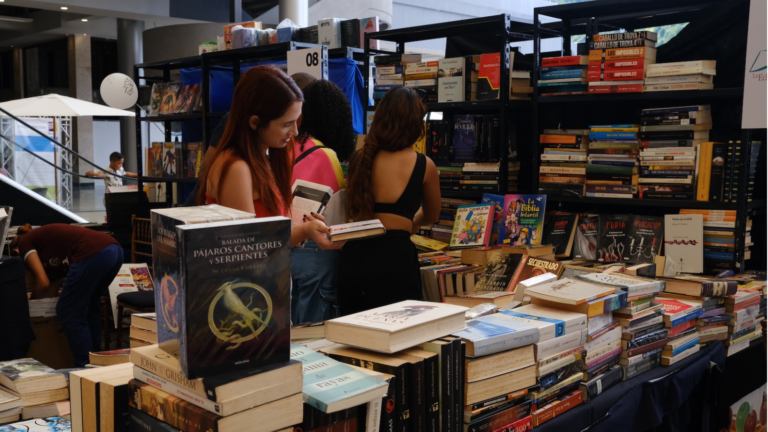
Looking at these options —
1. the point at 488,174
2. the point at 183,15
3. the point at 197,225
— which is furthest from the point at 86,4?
the point at 197,225

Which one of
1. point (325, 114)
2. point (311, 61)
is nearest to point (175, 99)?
point (311, 61)

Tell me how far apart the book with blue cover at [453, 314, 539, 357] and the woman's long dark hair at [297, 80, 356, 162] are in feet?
3.55

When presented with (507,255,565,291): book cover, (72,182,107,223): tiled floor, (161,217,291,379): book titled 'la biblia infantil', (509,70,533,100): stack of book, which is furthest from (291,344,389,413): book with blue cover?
(72,182,107,223): tiled floor

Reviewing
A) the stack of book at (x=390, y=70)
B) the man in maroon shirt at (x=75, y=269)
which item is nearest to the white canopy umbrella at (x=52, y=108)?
the man in maroon shirt at (x=75, y=269)

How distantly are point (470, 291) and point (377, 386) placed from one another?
70.2 inches

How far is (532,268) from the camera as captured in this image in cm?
302

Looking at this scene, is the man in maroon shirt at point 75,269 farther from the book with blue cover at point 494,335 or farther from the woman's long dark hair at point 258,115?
the book with blue cover at point 494,335

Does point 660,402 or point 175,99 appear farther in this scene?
point 175,99

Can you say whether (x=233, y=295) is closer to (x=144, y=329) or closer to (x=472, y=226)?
(x=144, y=329)

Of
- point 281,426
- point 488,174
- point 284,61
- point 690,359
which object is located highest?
point 284,61

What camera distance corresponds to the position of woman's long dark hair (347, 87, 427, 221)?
268 cm

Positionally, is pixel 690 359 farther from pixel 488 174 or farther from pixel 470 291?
pixel 488 174

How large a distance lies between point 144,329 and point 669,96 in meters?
2.49

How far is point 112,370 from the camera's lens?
1.43m
